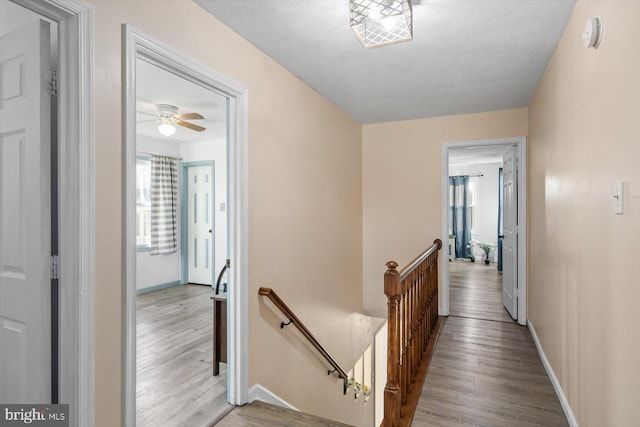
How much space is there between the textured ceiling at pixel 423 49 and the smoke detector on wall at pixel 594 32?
0.47 m

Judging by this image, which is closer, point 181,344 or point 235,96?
point 235,96

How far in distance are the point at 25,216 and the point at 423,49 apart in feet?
8.50

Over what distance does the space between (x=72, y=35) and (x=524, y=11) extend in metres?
2.36

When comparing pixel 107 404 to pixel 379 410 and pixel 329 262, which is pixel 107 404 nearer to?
pixel 329 262

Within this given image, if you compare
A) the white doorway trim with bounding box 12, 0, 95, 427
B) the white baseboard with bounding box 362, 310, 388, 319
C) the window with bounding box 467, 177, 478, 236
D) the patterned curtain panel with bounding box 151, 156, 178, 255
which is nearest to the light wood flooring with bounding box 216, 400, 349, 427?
the white doorway trim with bounding box 12, 0, 95, 427

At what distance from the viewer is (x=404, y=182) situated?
15.1 feet

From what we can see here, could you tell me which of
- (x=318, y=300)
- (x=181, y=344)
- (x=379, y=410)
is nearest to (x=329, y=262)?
(x=318, y=300)

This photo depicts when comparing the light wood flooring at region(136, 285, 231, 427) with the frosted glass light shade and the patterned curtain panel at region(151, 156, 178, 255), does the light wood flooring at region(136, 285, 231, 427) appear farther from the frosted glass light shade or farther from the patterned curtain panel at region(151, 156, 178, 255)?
the frosted glass light shade

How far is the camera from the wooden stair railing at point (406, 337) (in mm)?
2125

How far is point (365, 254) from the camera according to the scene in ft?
16.0

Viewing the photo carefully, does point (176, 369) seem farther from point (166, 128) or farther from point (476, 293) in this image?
point (476, 293)

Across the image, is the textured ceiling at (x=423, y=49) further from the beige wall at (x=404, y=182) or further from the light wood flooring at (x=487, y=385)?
the light wood flooring at (x=487, y=385)

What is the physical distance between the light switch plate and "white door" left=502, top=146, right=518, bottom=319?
113 inches

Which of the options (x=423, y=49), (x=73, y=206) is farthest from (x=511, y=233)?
(x=73, y=206)
